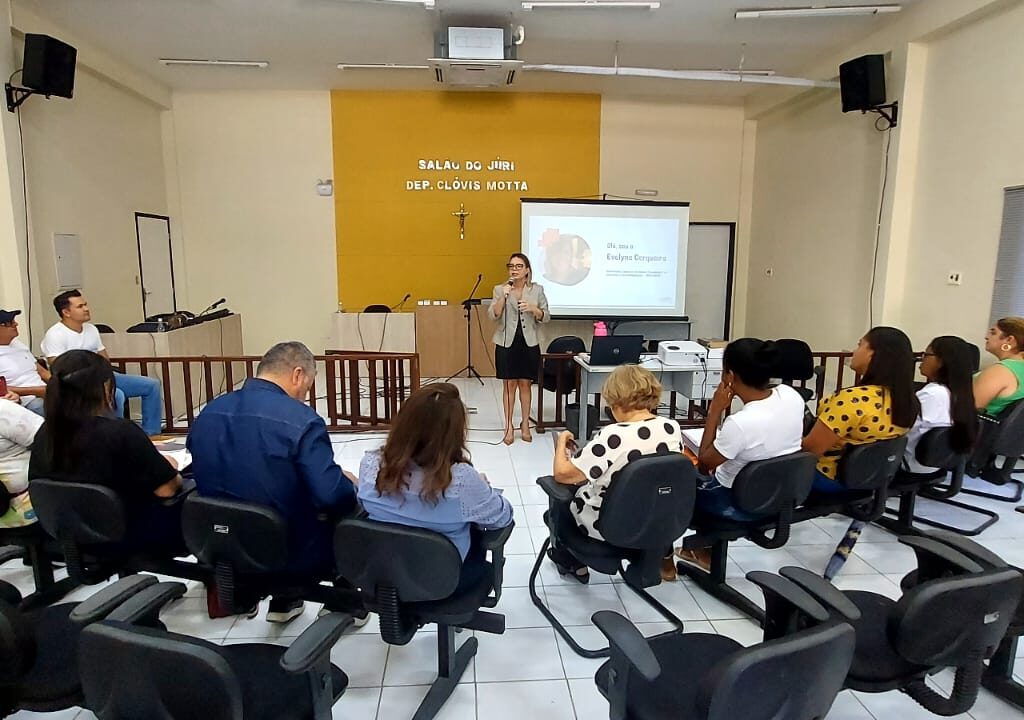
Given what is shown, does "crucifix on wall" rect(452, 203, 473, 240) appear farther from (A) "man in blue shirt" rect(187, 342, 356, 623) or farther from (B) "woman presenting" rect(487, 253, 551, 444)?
(A) "man in blue shirt" rect(187, 342, 356, 623)

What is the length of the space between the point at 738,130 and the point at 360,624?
296 inches

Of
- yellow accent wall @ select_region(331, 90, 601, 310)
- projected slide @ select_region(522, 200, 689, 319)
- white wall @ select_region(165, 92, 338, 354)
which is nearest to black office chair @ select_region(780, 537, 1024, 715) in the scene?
projected slide @ select_region(522, 200, 689, 319)

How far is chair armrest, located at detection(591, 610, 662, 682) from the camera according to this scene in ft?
4.28

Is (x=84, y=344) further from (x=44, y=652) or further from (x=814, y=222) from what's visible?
(x=814, y=222)

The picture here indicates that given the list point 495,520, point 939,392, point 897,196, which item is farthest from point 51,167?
point 897,196

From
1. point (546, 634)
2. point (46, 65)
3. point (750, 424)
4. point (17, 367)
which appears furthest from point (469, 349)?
point (750, 424)

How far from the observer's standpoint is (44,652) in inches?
61.4

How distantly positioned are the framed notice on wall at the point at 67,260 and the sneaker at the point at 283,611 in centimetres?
447

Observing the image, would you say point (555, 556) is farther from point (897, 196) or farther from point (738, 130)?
point (738, 130)

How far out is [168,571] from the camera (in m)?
2.20

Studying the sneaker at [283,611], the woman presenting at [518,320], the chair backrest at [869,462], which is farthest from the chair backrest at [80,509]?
the woman presenting at [518,320]

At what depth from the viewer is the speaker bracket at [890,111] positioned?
5.19m

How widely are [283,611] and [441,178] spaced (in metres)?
6.06

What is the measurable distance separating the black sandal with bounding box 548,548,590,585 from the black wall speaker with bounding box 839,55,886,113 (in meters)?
4.84
